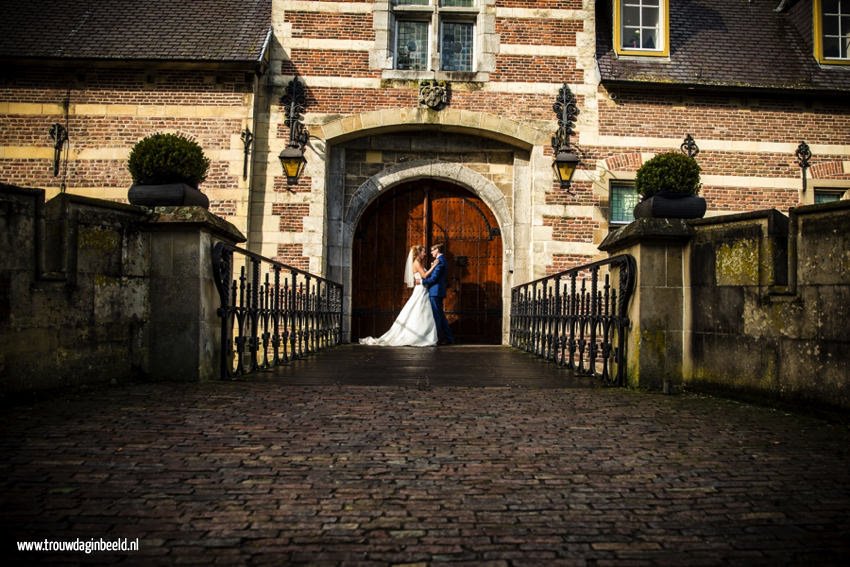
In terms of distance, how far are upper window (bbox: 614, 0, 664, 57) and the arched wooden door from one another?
149 inches

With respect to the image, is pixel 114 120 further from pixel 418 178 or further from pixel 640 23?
pixel 640 23

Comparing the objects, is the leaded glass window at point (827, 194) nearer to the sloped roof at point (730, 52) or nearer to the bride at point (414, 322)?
the sloped roof at point (730, 52)

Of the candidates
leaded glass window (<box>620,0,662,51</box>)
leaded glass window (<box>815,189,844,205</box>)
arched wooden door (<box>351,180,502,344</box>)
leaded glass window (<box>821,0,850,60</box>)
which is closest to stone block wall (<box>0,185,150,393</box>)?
arched wooden door (<box>351,180,502,344</box>)

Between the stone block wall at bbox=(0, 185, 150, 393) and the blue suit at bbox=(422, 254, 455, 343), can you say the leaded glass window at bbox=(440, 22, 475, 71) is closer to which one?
the blue suit at bbox=(422, 254, 455, 343)

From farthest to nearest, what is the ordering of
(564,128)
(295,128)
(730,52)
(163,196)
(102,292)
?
(730,52) → (564,128) → (295,128) → (163,196) → (102,292)

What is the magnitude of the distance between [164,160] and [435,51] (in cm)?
731

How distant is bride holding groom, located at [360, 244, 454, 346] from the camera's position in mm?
11375

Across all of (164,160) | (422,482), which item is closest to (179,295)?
(164,160)

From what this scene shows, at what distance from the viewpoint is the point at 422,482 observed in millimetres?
2729

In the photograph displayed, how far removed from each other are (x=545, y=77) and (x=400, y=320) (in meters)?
4.82

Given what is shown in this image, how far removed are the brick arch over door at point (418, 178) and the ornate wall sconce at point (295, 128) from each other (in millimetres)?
1228

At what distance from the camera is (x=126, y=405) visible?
425cm

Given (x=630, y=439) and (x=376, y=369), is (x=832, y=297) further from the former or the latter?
(x=376, y=369)

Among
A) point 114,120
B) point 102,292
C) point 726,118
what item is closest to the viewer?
point 102,292
